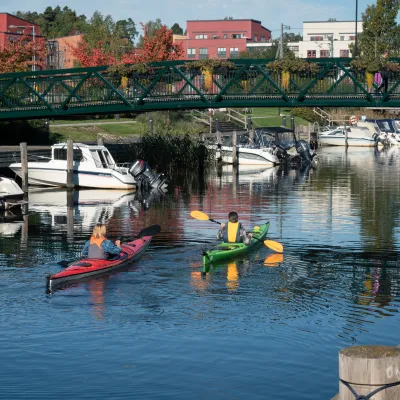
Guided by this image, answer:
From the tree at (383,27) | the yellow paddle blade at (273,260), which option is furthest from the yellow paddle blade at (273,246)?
the tree at (383,27)

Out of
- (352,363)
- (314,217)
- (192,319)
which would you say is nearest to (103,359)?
(192,319)

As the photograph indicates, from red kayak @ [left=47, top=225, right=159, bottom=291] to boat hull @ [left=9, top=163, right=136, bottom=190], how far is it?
19.8 metres

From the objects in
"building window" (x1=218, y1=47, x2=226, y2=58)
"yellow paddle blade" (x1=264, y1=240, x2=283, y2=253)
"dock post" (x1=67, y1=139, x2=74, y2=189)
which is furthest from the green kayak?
"building window" (x1=218, y1=47, x2=226, y2=58)

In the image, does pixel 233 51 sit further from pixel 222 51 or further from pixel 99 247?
pixel 99 247

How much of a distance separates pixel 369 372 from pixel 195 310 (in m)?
10.2

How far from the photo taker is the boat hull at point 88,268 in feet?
67.4

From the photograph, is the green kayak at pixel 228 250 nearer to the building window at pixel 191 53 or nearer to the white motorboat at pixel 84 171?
the white motorboat at pixel 84 171

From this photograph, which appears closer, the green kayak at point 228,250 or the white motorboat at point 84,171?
the green kayak at point 228,250

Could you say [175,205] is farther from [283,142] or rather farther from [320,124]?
[320,124]

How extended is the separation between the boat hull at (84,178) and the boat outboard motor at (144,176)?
1197 millimetres

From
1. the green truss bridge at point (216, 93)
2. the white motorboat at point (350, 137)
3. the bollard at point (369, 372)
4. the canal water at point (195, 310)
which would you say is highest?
the green truss bridge at point (216, 93)

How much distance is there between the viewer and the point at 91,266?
2153cm

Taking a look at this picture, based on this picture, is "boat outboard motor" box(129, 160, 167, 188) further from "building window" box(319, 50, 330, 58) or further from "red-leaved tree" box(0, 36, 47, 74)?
"building window" box(319, 50, 330, 58)

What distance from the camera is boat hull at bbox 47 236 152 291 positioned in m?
20.5
